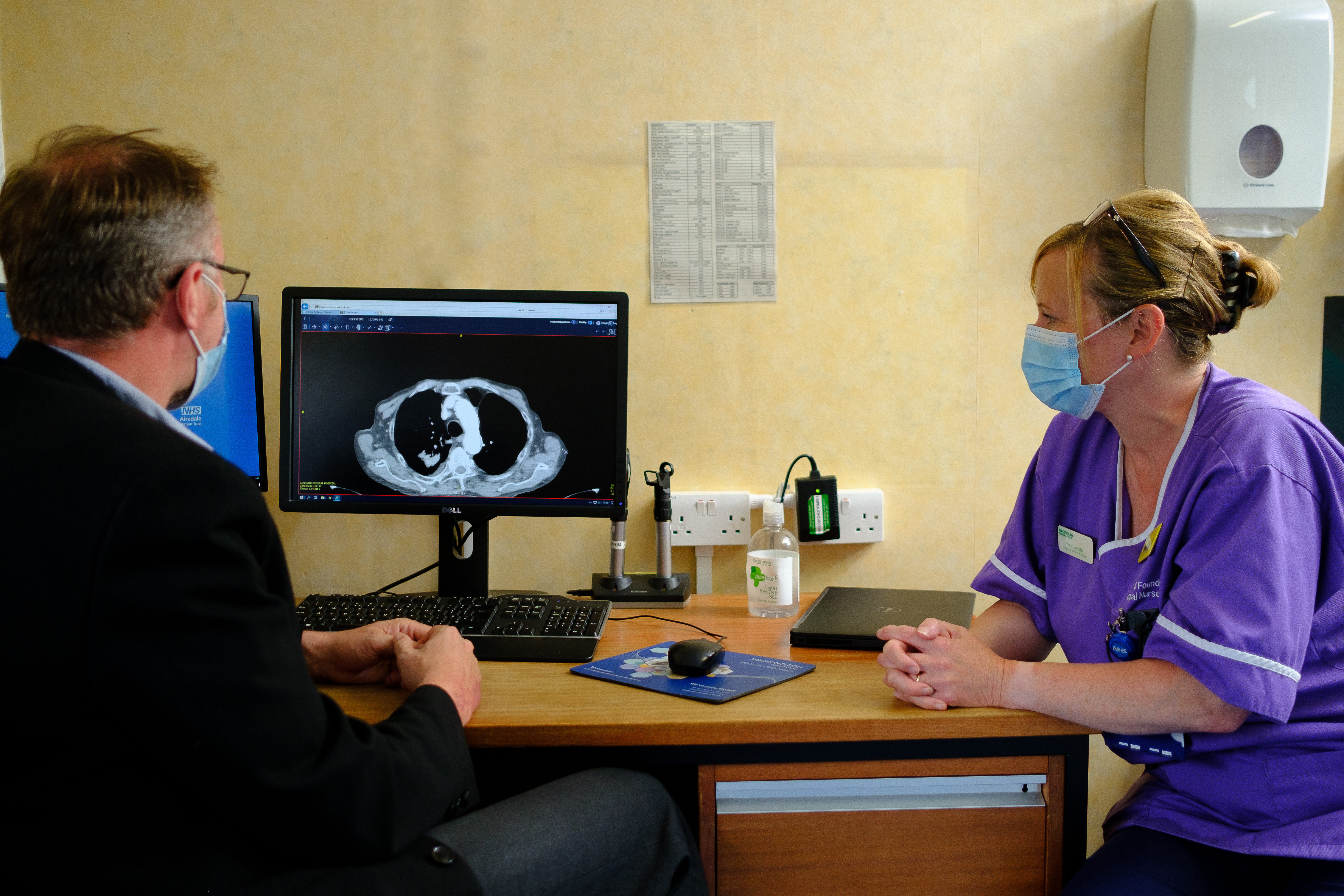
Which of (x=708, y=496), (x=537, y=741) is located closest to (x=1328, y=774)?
(x=537, y=741)

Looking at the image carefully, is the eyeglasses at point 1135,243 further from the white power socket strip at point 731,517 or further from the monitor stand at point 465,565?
the monitor stand at point 465,565

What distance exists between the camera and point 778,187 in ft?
6.35

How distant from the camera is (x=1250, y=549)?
3.52 feet

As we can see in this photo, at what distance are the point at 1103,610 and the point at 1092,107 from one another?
3.89 ft

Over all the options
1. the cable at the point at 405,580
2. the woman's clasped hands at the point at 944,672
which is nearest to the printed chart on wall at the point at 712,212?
the cable at the point at 405,580

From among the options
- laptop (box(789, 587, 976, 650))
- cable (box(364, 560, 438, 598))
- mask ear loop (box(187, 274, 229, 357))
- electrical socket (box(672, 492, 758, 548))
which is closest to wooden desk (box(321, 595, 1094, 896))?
laptop (box(789, 587, 976, 650))

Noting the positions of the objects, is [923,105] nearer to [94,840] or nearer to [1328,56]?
[1328,56]

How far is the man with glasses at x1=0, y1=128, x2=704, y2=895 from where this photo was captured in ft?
2.34

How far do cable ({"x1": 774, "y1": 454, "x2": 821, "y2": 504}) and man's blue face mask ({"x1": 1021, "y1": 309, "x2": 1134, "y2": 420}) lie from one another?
0.59 m

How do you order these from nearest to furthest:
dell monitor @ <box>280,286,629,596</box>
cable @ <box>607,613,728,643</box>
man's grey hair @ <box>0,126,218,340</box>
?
man's grey hair @ <box>0,126,218,340</box> → cable @ <box>607,613,728,643</box> → dell monitor @ <box>280,286,629,596</box>

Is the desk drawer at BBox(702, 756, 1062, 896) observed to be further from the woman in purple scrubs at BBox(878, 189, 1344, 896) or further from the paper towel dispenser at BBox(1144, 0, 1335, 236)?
the paper towel dispenser at BBox(1144, 0, 1335, 236)

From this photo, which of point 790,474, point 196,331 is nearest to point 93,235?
point 196,331

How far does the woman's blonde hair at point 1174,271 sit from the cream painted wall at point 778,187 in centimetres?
67

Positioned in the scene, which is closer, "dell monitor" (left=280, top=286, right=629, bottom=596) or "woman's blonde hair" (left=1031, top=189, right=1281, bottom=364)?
"woman's blonde hair" (left=1031, top=189, right=1281, bottom=364)
